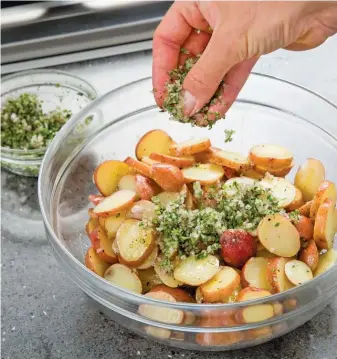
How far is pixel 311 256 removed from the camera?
104 cm

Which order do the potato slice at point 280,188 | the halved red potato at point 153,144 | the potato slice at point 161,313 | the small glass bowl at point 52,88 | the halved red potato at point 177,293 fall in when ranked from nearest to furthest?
the potato slice at point 161,313 < the halved red potato at point 177,293 < the potato slice at point 280,188 < the halved red potato at point 153,144 < the small glass bowl at point 52,88

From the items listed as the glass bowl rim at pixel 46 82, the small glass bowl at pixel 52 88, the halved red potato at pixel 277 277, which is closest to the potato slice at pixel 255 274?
the halved red potato at pixel 277 277

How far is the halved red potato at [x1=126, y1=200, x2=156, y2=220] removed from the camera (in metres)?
1.10

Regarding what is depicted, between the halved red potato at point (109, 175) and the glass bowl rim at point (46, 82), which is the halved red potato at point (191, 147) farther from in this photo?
the glass bowl rim at point (46, 82)

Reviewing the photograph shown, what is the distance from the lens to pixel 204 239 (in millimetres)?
1038

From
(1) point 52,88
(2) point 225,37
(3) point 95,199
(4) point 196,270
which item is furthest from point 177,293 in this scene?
(1) point 52,88

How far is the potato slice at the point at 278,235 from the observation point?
40.7 inches

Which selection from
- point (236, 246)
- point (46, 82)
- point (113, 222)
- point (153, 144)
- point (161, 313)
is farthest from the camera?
point (46, 82)

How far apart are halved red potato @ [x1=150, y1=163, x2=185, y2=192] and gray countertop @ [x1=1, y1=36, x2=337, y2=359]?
0.82 ft

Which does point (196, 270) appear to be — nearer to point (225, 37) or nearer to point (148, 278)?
point (148, 278)

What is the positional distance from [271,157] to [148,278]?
31 centimetres

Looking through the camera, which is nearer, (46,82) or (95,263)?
(95,263)

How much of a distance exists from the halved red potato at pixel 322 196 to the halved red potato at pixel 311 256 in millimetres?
60

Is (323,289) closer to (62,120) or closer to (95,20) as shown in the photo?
(62,120)
